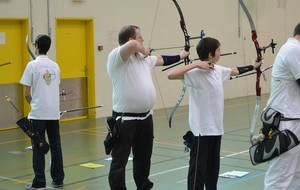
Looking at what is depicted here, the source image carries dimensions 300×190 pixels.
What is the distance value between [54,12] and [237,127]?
3.95 metres

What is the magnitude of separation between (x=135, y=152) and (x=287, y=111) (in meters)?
1.52

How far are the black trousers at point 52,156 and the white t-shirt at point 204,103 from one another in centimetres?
A: 179

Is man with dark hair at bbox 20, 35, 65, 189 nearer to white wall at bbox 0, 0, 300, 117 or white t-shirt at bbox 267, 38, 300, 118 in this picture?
white t-shirt at bbox 267, 38, 300, 118

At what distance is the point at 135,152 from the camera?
4648mm

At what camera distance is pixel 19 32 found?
9914mm

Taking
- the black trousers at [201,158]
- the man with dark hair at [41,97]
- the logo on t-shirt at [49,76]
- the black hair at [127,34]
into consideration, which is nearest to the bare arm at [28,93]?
the man with dark hair at [41,97]

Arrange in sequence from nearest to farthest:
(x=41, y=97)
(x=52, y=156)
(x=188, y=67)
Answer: (x=188, y=67) < (x=41, y=97) < (x=52, y=156)

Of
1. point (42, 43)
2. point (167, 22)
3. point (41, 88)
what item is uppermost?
point (167, 22)


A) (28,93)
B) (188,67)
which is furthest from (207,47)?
(28,93)

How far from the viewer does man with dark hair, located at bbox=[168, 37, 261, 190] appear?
4.18 metres

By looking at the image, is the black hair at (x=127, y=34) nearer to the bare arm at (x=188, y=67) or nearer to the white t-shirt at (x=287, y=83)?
the bare arm at (x=188, y=67)

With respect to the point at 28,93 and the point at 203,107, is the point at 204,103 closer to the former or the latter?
the point at 203,107

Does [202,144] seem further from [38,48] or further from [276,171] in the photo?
[38,48]

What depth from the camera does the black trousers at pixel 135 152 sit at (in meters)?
4.42
